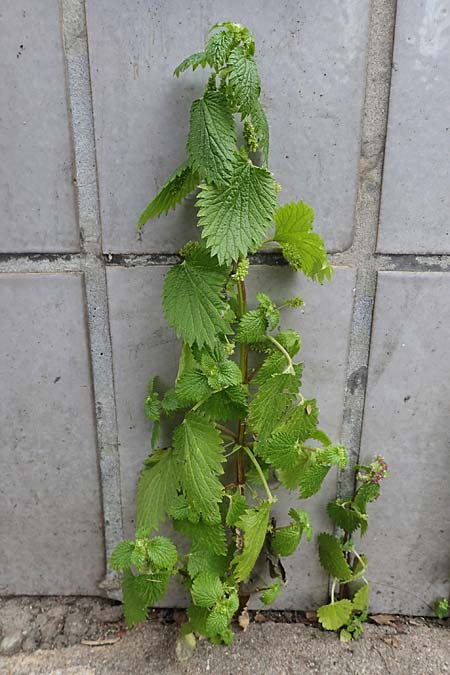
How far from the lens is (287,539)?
637 millimetres

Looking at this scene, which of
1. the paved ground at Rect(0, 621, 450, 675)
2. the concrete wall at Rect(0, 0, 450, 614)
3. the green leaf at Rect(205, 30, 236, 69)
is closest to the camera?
the green leaf at Rect(205, 30, 236, 69)

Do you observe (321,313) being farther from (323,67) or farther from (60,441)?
(60,441)

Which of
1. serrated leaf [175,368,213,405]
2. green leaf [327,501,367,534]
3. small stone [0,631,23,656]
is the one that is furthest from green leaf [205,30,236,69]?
small stone [0,631,23,656]

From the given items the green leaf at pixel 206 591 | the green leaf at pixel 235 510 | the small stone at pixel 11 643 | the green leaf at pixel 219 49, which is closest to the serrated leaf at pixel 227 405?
the green leaf at pixel 235 510

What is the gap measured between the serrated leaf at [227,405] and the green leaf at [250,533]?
117 millimetres

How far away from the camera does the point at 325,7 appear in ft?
1.79

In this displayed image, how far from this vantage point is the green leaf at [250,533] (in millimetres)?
582

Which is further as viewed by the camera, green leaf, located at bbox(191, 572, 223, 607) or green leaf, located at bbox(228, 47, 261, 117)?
green leaf, located at bbox(191, 572, 223, 607)

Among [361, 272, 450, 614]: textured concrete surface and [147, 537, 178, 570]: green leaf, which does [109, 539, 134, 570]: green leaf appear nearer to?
[147, 537, 178, 570]: green leaf

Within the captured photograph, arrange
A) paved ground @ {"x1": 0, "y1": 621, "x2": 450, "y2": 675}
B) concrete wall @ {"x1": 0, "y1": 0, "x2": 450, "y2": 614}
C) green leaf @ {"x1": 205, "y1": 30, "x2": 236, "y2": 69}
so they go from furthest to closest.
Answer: paved ground @ {"x1": 0, "y1": 621, "x2": 450, "y2": 675}, concrete wall @ {"x1": 0, "y1": 0, "x2": 450, "y2": 614}, green leaf @ {"x1": 205, "y1": 30, "x2": 236, "y2": 69}

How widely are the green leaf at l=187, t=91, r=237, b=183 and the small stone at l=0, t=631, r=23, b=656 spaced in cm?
72

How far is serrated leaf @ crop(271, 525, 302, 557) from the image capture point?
0.64 metres

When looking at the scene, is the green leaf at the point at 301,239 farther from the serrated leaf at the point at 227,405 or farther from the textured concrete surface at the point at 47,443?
the textured concrete surface at the point at 47,443

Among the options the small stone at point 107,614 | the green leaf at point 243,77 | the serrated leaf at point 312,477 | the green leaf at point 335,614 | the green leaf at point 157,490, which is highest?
the green leaf at point 243,77
